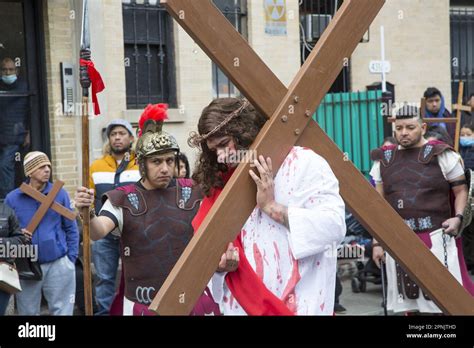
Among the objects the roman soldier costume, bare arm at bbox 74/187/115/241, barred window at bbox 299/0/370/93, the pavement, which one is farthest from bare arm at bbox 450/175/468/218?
barred window at bbox 299/0/370/93

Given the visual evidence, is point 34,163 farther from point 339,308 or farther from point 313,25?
point 313,25

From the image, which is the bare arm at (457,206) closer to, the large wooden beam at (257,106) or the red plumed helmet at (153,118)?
the red plumed helmet at (153,118)

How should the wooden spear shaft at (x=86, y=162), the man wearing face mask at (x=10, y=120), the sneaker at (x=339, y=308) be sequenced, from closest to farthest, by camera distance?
the wooden spear shaft at (x=86, y=162) < the sneaker at (x=339, y=308) < the man wearing face mask at (x=10, y=120)

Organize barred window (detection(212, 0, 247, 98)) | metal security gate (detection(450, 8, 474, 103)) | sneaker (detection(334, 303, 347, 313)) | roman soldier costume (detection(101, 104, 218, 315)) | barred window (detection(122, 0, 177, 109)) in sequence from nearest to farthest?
1. roman soldier costume (detection(101, 104, 218, 315))
2. sneaker (detection(334, 303, 347, 313))
3. barred window (detection(122, 0, 177, 109))
4. barred window (detection(212, 0, 247, 98))
5. metal security gate (detection(450, 8, 474, 103))

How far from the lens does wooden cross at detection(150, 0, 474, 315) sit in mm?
3236

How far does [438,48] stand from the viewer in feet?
47.6

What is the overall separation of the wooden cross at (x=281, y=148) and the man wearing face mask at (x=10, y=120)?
7615mm

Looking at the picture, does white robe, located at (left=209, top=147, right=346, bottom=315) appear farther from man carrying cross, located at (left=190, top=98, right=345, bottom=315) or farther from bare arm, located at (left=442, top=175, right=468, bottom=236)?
bare arm, located at (left=442, top=175, right=468, bottom=236)

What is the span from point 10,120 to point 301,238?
25.9ft

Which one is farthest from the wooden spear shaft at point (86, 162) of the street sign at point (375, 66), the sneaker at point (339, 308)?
the street sign at point (375, 66)

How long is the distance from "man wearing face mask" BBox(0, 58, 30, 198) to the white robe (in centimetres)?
743

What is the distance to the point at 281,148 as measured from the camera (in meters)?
3.49

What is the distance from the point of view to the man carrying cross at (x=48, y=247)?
24.6ft

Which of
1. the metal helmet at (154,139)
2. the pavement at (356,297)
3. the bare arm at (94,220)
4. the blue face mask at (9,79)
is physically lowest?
the pavement at (356,297)
